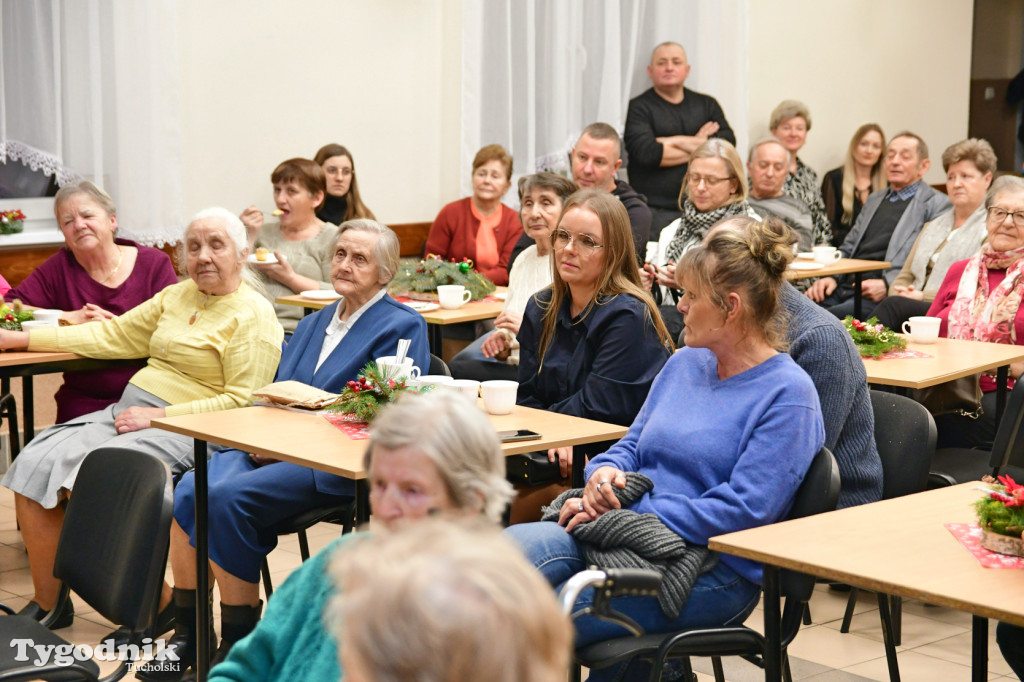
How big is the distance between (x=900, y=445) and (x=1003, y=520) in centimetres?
90

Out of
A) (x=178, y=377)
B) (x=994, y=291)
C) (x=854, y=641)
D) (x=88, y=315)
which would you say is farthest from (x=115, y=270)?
(x=994, y=291)

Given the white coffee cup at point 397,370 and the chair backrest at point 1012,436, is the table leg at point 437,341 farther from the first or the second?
the chair backrest at point 1012,436

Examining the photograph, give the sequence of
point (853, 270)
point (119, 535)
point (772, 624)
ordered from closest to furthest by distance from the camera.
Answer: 1. point (772, 624)
2. point (119, 535)
3. point (853, 270)

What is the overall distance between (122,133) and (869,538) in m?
4.47

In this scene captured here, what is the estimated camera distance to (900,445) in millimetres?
2857

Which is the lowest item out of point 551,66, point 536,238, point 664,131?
point 536,238

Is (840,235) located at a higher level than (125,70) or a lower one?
lower

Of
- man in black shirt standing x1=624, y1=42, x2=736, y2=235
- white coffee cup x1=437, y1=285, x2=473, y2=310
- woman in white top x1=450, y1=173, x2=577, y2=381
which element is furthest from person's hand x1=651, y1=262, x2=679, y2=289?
man in black shirt standing x1=624, y1=42, x2=736, y2=235

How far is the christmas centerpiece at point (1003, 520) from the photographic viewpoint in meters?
1.95

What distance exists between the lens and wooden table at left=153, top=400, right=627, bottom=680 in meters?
2.69

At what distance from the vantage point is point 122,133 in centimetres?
560

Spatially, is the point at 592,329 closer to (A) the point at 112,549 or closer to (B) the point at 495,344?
(B) the point at 495,344

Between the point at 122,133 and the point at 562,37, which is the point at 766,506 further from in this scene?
the point at 562,37

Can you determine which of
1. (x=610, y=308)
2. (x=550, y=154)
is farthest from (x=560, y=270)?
(x=550, y=154)
